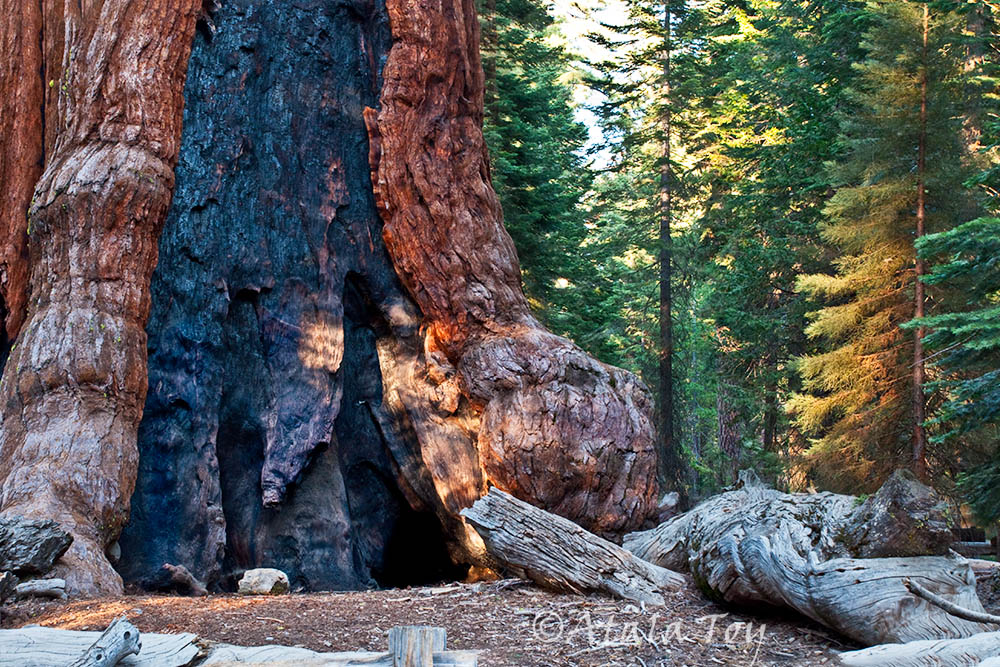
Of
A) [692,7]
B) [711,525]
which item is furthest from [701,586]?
[692,7]

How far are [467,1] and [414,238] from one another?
10.9 ft

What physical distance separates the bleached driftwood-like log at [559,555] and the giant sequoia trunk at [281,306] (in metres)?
1.63

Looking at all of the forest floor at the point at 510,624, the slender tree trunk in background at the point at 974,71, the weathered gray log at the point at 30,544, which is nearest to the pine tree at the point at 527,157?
the slender tree trunk in background at the point at 974,71

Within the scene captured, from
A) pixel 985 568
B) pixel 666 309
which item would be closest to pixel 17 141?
pixel 985 568

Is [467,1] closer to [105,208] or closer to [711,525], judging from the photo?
[105,208]

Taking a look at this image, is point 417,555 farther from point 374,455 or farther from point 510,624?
point 510,624

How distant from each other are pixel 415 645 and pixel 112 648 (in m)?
1.43

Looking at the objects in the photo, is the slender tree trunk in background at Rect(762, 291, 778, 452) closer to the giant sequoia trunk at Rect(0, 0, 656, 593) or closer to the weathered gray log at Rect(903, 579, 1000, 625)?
the giant sequoia trunk at Rect(0, 0, 656, 593)

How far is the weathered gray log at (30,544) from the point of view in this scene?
6.06m

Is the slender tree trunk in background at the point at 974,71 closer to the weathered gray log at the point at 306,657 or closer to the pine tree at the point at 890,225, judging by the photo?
the pine tree at the point at 890,225

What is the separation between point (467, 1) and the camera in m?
10.6

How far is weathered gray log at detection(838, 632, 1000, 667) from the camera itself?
4445mm

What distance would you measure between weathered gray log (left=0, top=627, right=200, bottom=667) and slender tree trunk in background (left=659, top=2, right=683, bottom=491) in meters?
15.5

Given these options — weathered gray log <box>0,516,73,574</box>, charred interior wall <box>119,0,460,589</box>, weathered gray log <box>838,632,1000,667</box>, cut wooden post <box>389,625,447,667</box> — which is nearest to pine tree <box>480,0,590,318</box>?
charred interior wall <box>119,0,460,589</box>
